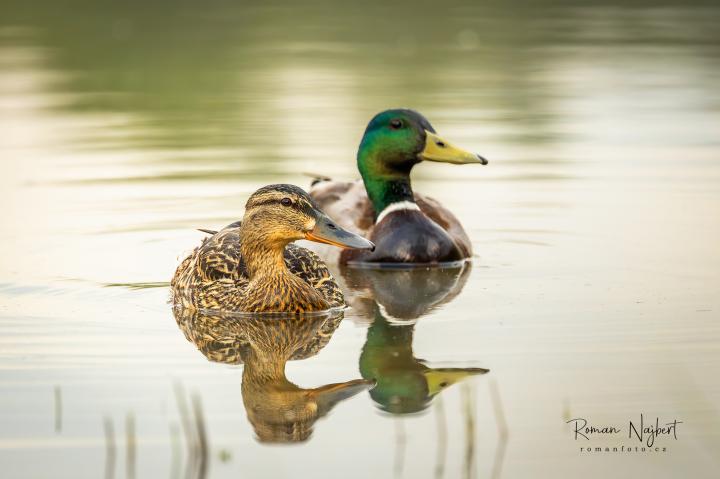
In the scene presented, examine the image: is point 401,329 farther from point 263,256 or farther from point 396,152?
point 396,152

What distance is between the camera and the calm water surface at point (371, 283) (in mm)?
5715

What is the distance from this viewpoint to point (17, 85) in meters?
19.8

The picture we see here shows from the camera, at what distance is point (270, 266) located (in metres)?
8.35

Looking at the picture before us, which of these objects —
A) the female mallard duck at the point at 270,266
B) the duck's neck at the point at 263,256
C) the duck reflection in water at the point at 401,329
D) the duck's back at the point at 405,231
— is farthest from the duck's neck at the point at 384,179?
the duck's neck at the point at 263,256

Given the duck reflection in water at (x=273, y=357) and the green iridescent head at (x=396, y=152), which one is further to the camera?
the green iridescent head at (x=396, y=152)

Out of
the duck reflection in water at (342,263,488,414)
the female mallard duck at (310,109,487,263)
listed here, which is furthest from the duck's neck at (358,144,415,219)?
the duck reflection in water at (342,263,488,414)

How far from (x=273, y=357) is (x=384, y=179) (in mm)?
3501

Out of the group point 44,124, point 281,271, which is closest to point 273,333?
point 281,271

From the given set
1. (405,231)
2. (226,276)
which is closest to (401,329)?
(226,276)

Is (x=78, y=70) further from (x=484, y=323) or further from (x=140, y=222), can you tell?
(x=484, y=323)

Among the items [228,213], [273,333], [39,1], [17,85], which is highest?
[39,1]

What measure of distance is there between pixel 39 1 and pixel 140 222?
2677 cm
